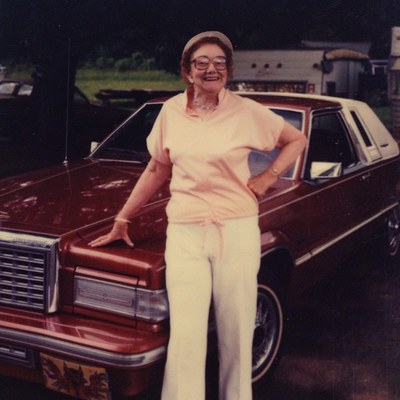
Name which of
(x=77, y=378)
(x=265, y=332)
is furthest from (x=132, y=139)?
(x=77, y=378)

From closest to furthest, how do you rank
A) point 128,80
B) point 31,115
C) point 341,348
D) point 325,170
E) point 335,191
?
point 325,170, point 341,348, point 335,191, point 128,80, point 31,115

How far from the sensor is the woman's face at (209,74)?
8.28 feet

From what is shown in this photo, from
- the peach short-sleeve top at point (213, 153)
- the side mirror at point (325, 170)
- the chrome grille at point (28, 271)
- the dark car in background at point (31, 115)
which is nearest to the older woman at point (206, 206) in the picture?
the peach short-sleeve top at point (213, 153)

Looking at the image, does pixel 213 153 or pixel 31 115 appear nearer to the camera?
pixel 213 153

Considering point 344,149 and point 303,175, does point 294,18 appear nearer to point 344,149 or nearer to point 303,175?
point 344,149

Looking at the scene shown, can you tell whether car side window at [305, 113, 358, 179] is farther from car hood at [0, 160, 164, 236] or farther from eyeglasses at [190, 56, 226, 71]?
eyeglasses at [190, 56, 226, 71]

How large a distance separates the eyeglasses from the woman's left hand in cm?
49

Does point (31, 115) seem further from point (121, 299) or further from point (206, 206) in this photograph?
point (206, 206)

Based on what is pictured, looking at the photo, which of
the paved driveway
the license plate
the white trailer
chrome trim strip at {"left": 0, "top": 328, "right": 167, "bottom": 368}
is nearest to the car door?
the paved driveway

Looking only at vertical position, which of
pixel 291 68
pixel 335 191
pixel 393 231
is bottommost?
pixel 393 231

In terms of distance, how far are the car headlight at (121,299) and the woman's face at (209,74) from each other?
0.85 metres

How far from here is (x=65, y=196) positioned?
11.0 ft

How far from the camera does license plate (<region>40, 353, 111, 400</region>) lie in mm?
2576

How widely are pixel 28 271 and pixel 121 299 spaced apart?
17.9 inches
